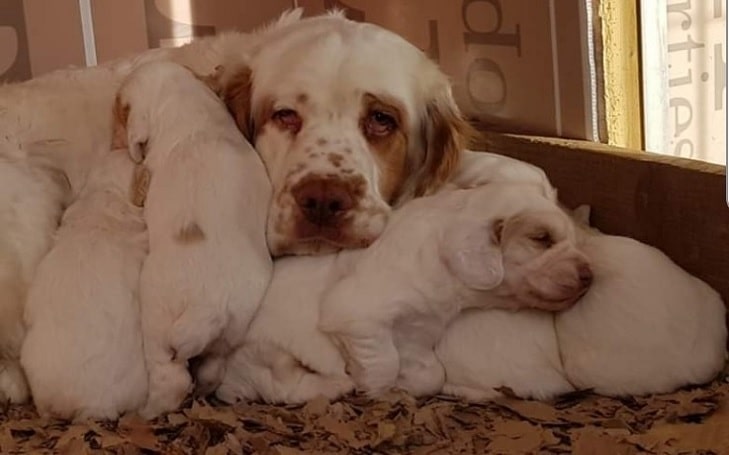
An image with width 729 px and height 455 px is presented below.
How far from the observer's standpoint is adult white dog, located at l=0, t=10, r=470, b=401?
1.90 meters

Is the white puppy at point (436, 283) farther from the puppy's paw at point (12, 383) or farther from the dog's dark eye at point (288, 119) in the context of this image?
the puppy's paw at point (12, 383)

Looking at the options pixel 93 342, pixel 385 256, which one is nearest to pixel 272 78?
pixel 385 256

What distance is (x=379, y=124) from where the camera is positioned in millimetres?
2064

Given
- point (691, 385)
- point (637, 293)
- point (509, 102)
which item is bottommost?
point (691, 385)

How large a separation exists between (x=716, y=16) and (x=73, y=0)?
5.43 ft

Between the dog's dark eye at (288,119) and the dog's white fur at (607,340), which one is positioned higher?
the dog's dark eye at (288,119)

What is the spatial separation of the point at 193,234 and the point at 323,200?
23 cm

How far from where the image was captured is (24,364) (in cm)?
178

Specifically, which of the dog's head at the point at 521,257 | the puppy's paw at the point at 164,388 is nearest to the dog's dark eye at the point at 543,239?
the dog's head at the point at 521,257

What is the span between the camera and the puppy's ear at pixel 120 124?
211cm

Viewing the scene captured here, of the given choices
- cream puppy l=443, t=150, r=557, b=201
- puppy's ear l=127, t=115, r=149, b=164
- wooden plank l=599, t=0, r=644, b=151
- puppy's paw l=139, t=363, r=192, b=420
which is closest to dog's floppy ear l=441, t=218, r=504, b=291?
cream puppy l=443, t=150, r=557, b=201

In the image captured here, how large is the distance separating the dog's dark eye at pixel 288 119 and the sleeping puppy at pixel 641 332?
59 centimetres

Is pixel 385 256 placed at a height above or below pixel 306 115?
below

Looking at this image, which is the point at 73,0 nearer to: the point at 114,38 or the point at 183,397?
the point at 114,38
